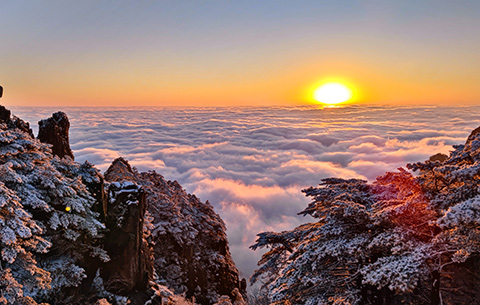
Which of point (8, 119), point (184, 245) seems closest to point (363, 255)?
point (8, 119)

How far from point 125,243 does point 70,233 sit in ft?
9.30

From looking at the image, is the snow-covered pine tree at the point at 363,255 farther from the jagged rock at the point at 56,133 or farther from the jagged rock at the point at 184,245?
the jagged rock at the point at 56,133

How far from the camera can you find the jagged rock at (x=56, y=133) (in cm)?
1884

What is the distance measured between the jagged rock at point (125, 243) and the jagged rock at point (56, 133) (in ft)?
27.4

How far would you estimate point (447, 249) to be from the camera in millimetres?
7648

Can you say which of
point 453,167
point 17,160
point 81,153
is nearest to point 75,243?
point 17,160

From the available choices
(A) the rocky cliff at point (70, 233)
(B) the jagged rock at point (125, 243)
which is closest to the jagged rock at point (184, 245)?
(A) the rocky cliff at point (70, 233)

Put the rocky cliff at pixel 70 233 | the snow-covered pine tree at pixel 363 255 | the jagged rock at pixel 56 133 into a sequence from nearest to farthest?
1. the rocky cliff at pixel 70 233
2. the snow-covered pine tree at pixel 363 255
3. the jagged rock at pixel 56 133

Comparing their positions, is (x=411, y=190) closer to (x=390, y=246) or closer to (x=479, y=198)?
(x=390, y=246)

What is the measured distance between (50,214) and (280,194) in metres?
165

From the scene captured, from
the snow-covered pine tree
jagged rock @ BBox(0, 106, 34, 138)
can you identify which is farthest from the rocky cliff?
the snow-covered pine tree

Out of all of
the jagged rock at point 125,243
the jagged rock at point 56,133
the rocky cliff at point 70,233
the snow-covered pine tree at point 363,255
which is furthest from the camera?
the jagged rock at point 56,133

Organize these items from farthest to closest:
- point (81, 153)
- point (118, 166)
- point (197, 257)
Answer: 1. point (81, 153)
2. point (197, 257)
3. point (118, 166)

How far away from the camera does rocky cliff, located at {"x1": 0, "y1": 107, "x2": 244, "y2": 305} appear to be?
730cm
